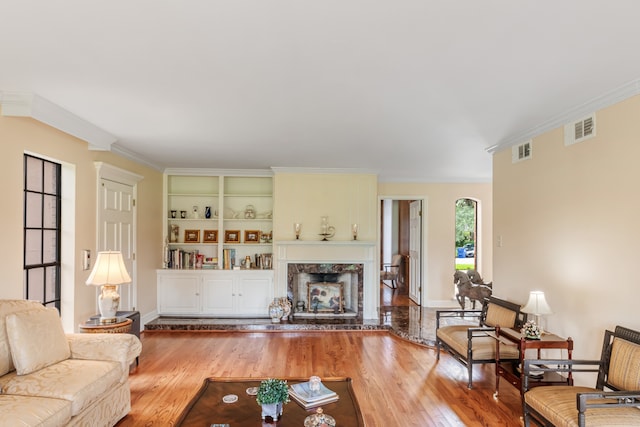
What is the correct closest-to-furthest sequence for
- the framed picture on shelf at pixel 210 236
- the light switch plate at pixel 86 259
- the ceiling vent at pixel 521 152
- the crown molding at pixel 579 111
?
the crown molding at pixel 579 111 < the ceiling vent at pixel 521 152 < the light switch plate at pixel 86 259 < the framed picture on shelf at pixel 210 236

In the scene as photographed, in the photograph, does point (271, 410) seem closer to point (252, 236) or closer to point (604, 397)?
point (604, 397)

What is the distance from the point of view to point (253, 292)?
20.5 ft

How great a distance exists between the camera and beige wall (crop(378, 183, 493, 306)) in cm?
727

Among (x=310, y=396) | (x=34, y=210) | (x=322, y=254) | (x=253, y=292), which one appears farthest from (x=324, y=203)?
(x=310, y=396)

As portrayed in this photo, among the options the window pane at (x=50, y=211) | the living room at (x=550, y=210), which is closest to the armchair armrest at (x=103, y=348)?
the living room at (x=550, y=210)

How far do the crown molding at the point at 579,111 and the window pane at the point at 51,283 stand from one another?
4843 millimetres

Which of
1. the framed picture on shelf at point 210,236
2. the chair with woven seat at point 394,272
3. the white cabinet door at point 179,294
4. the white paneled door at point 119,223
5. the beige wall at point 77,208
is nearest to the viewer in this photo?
the beige wall at point 77,208

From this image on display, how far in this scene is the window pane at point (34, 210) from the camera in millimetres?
3543

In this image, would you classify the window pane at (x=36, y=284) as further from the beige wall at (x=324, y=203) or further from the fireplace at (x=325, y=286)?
the fireplace at (x=325, y=286)

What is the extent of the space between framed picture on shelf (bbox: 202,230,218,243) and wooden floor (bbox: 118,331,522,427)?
5.12 ft

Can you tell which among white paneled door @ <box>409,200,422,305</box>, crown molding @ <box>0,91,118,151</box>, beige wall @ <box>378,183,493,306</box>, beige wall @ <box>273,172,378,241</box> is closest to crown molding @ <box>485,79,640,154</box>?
beige wall @ <box>273,172,378,241</box>

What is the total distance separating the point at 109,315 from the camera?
151 inches

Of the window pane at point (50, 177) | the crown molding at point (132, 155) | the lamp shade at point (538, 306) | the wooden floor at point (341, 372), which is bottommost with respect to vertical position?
the wooden floor at point (341, 372)

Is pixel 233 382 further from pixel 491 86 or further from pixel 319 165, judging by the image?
pixel 319 165
